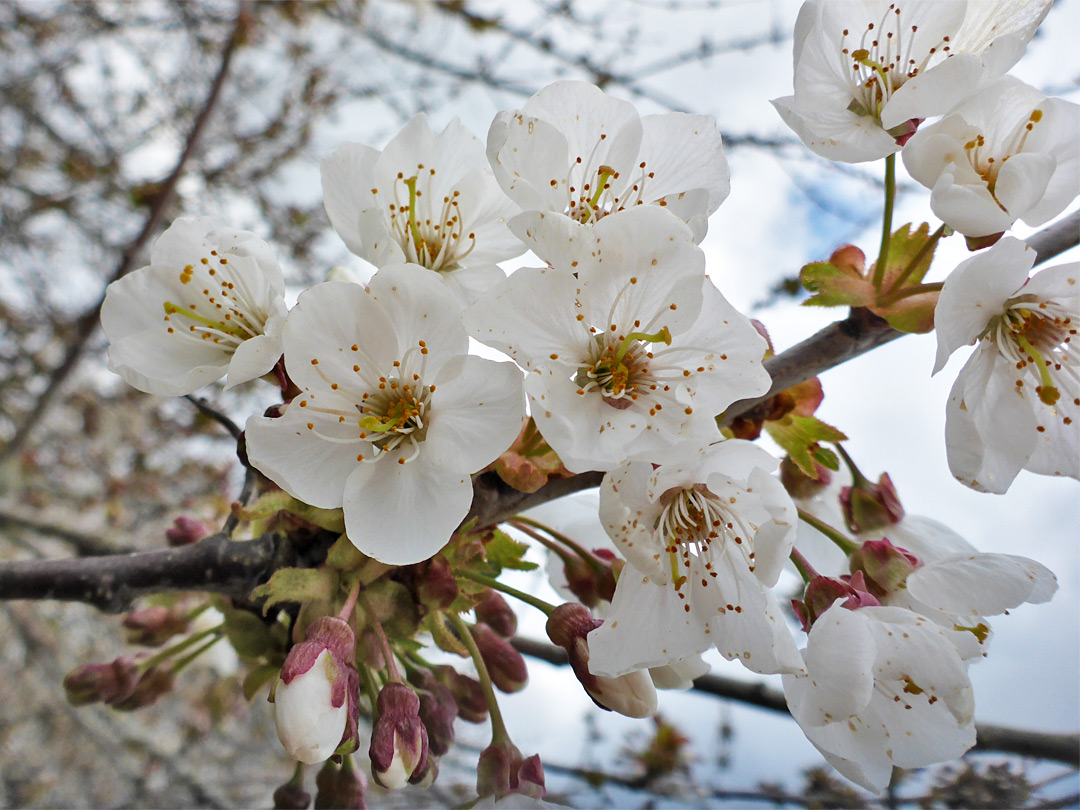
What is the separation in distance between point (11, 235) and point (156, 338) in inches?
136

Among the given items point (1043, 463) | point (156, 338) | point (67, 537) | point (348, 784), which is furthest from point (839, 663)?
point (67, 537)

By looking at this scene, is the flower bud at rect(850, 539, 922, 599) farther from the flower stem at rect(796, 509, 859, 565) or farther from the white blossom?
the white blossom

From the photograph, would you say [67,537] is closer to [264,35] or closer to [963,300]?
[963,300]

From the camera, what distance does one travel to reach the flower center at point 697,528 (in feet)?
2.88

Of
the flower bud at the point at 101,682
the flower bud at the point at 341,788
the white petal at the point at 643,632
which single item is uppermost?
the white petal at the point at 643,632

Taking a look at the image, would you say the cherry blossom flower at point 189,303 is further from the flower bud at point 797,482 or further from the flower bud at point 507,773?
the flower bud at point 797,482

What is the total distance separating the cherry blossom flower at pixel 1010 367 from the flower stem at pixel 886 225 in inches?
5.3

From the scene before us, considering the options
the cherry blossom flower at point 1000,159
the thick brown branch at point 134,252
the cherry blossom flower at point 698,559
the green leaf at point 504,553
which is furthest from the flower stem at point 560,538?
the thick brown branch at point 134,252

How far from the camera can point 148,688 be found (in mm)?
1356

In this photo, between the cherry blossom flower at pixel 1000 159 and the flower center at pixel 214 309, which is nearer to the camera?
the cherry blossom flower at pixel 1000 159

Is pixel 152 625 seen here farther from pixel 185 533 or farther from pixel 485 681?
pixel 485 681

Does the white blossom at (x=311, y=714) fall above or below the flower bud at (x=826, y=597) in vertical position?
below

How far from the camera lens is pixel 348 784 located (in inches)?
45.8

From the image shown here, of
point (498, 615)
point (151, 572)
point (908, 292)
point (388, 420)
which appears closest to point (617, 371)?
point (388, 420)
